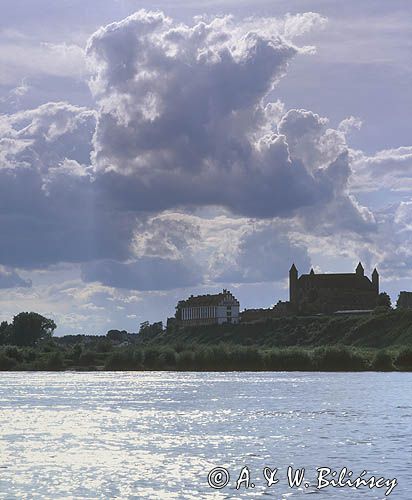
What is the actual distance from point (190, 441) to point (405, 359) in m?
102

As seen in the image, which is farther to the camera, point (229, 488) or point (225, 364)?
point (225, 364)

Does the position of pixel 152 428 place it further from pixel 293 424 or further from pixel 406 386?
pixel 406 386

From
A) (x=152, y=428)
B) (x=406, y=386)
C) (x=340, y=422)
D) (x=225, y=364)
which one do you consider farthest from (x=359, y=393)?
(x=225, y=364)

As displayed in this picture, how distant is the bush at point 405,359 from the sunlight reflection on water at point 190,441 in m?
41.8

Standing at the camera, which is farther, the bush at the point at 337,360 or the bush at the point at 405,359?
the bush at the point at 405,359

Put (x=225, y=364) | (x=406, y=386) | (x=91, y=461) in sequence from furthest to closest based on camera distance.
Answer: (x=225, y=364)
(x=406, y=386)
(x=91, y=461)

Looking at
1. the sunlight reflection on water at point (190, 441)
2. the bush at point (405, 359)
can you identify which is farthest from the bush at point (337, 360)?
the sunlight reflection on water at point (190, 441)

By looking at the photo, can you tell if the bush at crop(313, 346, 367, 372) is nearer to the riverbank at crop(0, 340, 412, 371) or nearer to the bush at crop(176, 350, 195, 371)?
the riverbank at crop(0, 340, 412, 371)

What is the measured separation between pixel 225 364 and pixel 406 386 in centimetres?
5037

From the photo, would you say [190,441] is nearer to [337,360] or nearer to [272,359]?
[337,360]

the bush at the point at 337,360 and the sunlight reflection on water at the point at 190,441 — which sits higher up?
the bush at the point at 337,360

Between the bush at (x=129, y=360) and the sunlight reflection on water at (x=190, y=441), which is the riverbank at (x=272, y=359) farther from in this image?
the sunlight reflection on water at (x=190, y=441)

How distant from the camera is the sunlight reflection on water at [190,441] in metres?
51.0

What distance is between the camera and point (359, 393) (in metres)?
122
